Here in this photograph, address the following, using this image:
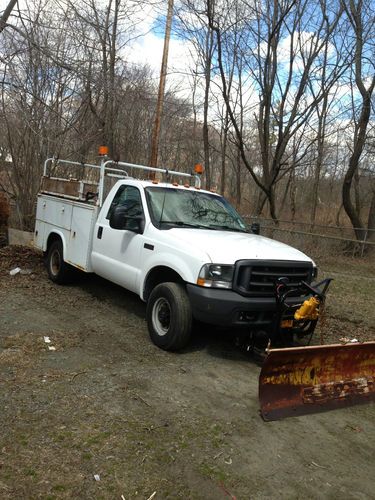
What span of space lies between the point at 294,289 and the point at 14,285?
193 inches

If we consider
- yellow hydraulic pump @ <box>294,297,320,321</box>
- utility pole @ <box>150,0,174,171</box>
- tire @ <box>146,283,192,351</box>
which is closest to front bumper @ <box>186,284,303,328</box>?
tire @ <box>146,283,192,351</box>

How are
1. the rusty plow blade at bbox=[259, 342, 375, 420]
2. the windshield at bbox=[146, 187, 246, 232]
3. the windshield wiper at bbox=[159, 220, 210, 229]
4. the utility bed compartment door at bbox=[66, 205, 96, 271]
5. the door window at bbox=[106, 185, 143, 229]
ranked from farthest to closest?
1. the utility bed compartment door at bbox=[66, 205, 96, 271]
2. the door window at bbox=[106, 185, 143, 229]
3. the windshield at bbox=[146, 187, 246, 232]
4. the windshield wiper at bbox=[159, 220, 210, 229]
5. the rusty plow blade at bbox=[259, 342, 375, 420]

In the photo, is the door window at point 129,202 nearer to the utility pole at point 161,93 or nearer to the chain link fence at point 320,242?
the utility pole at point 161,93

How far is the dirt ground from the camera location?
3090mm

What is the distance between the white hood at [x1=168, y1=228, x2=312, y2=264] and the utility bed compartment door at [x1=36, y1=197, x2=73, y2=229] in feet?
8.97

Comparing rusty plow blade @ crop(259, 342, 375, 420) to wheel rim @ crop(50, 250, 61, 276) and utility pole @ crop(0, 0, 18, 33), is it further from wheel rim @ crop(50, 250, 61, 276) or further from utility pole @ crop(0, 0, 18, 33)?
utility pole @ crop(0, 0, 18, 33)

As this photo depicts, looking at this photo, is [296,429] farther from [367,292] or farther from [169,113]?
[169,113]

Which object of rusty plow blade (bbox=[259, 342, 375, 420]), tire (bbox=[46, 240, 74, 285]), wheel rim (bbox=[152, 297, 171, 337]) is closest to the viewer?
rusty plow blade (bbox=[259, 342, 375, 420])

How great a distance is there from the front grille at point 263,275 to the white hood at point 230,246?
79 mm

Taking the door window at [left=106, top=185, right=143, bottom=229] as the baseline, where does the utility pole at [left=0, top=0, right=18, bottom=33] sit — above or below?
above

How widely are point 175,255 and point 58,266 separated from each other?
3.41m

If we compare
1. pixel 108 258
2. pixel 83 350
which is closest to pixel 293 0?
pixel 108 258

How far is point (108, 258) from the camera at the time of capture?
6.71 m

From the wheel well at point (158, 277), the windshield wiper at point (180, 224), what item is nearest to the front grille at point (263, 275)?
the wheel well at point (158, 277)
